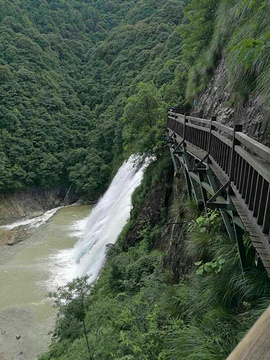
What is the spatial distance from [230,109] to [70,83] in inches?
1661

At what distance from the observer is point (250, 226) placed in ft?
8.14

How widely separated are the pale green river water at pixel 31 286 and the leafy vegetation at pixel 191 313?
8.95 ft

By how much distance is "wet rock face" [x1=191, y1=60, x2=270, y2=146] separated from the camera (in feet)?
14.4

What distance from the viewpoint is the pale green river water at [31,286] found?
9.67 meters

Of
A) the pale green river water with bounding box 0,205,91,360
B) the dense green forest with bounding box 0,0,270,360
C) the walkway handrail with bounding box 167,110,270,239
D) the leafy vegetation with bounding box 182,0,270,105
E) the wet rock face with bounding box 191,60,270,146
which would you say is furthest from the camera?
the pale green river water with bounding box 0,205,91,360

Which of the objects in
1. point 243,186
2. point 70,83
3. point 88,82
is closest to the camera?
point 243,186

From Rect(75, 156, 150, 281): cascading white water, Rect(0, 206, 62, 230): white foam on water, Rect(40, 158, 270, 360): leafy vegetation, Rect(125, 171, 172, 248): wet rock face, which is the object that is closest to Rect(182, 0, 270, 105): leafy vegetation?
Rect(40, 158, 270, 360): leafy vegetation

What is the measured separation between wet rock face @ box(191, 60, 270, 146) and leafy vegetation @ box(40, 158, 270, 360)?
1.64m

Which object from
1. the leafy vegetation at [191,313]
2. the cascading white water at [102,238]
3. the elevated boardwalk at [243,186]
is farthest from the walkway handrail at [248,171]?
the cascading white water at [102,238]

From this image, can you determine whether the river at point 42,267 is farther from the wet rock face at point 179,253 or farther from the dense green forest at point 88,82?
the wet rock face at point 179,253

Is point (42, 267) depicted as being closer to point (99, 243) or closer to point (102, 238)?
point (99, 243)

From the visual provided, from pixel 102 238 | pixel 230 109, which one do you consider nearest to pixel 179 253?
pixel 230 109

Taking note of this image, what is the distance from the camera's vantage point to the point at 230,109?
6.29 metres

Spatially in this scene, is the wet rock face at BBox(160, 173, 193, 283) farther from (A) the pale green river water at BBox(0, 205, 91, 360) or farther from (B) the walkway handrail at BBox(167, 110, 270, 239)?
(A) the pale green river water at BBox(0, 205, 91, 360)
